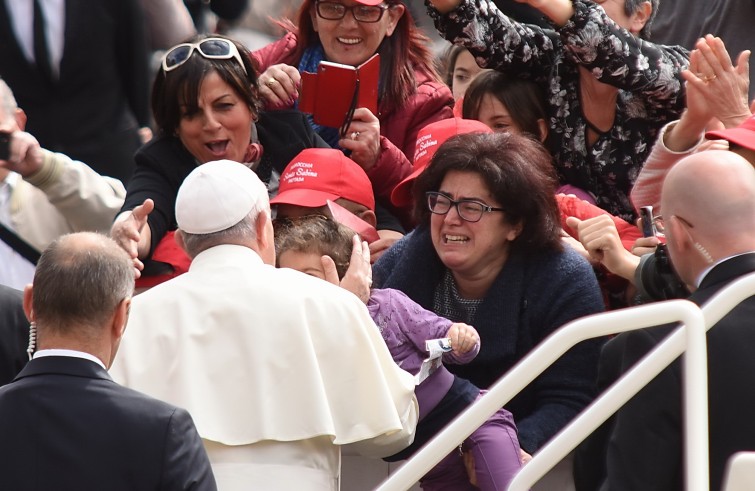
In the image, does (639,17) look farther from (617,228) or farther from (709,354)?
(709,354)

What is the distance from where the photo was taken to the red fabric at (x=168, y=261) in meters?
5.10

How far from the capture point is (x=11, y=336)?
4191mm

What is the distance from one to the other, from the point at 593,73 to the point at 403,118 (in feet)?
2.94

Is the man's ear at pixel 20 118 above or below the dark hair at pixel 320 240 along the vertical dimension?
below

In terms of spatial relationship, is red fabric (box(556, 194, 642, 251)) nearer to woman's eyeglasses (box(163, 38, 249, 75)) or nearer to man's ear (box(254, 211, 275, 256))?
woman's eyeglasses (box(163, 38, 249, 75))

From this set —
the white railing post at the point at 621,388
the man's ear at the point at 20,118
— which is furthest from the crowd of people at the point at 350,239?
the white railing post at the point at 621,388

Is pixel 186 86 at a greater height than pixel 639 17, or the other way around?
pixel 639 17

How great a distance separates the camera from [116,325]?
346cm

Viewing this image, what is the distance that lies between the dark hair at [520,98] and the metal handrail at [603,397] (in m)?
2.79

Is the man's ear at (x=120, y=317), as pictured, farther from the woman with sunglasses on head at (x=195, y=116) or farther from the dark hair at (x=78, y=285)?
the woman with sunglasses on head at (x=195, y=116)

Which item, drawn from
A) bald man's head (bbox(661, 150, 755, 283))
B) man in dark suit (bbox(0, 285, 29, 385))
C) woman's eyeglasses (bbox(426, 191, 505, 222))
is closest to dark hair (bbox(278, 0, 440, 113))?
woman's eyeglasses (bbox(426, 191, 505, 222))

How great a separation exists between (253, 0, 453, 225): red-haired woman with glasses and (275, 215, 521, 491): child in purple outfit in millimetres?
1089

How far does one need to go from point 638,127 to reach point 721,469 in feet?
8.10

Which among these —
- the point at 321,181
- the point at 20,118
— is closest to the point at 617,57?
the point at 321,181
